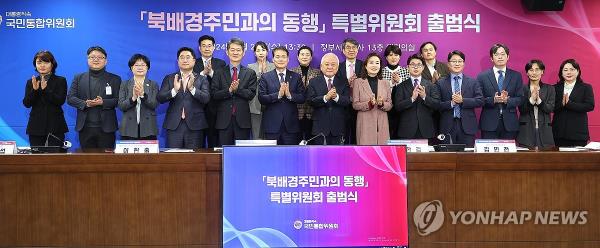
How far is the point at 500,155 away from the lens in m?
2.77

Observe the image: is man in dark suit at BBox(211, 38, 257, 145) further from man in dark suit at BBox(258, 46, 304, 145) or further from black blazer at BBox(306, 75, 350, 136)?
black blazer at BBox(306, 75, 350, 136)

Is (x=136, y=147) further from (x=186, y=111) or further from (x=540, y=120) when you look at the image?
(x=540, y=120)

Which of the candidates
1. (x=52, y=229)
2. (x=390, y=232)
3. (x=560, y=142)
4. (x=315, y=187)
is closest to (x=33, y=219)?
(x=52, y=229)

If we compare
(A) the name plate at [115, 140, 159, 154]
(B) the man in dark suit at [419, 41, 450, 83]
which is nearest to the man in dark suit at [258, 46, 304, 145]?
(B) the man in dark suit at [419, 41, 450, 83]

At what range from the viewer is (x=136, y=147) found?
9.89ft

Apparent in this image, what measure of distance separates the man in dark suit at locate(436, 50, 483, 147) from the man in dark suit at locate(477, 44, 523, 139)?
16 centimetres

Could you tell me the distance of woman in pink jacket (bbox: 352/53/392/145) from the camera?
17.1 feet

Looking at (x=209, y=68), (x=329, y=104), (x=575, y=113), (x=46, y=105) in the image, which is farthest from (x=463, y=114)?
(x=46, y=105)

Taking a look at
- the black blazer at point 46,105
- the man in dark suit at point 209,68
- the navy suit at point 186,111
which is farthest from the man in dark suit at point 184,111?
the black blazer at point 46,105

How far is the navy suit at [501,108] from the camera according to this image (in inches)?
215

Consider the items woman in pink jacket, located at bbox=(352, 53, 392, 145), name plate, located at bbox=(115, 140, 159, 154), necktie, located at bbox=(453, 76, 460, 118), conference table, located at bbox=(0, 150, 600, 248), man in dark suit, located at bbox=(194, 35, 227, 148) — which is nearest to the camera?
conference table, located at bbox=(0, 150, 600, 248)

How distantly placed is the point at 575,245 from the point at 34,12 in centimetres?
558

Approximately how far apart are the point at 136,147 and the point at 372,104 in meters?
2.61

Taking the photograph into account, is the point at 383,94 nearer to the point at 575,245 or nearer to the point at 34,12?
the point at 575,245
